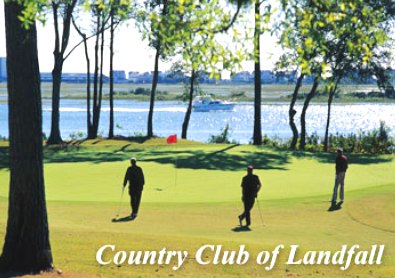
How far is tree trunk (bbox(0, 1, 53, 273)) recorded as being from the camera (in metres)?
14.7

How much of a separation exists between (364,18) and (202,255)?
6509mm

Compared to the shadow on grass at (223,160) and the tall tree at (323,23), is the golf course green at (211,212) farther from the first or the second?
the tall tree at (323,23)

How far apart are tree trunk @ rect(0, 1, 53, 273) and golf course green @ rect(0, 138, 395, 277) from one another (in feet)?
2.82

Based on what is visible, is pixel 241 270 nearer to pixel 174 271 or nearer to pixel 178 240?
pixel 174 271

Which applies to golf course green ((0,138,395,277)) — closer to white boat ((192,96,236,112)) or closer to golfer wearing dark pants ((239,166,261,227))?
golfer wearing dark pants ((239,166,261,227))

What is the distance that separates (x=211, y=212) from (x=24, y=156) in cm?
978

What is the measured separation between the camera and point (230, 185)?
30453mm

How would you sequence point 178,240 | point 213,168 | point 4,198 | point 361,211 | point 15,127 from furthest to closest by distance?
point 213,168 → point 4,198 → point 361,211 → point 178,240 → point 15,127

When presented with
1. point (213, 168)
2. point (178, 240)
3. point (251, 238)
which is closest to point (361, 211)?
point (251, 238)

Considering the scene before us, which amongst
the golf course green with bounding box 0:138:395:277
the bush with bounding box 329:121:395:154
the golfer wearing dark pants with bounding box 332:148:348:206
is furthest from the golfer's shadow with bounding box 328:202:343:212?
the bush with bounding box 329:121:395:154

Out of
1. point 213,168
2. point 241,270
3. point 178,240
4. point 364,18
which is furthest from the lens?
point 213,168

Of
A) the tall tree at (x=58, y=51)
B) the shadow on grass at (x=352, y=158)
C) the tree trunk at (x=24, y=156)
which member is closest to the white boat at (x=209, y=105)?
the tall tree at (x=58, y=51)

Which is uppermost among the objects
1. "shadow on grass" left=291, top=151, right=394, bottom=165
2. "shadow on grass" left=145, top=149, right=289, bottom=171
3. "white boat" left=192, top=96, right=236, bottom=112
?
"shadow on grass" left=145, top=149, right=289, bottom=171

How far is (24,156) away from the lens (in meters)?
14.9
